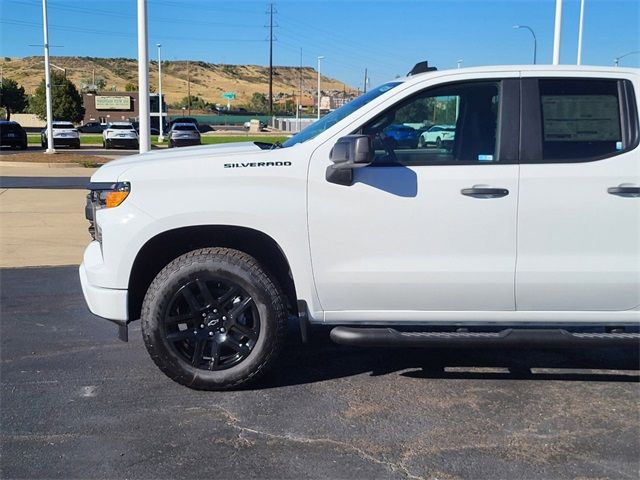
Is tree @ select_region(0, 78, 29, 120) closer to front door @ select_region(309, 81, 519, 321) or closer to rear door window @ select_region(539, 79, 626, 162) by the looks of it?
front door @ select_region(309, 81, 519, 321)

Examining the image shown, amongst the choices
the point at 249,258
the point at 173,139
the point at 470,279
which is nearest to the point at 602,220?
the point at 470,279

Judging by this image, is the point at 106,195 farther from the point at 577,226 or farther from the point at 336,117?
the point at 577,226

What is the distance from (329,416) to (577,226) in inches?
76.2

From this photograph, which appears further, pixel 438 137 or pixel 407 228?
pixel 438 137

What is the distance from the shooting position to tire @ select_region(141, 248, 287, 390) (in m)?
4.54

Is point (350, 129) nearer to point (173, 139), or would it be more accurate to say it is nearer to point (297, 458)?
point (297, 458)

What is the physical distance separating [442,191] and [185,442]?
7.00ft

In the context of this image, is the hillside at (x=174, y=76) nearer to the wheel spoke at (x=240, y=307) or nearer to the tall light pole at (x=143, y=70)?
the tall light pole at (x=143, y=70)

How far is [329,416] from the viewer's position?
14.3 ft

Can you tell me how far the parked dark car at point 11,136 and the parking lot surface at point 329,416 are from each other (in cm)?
3554

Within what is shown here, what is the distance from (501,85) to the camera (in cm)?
465

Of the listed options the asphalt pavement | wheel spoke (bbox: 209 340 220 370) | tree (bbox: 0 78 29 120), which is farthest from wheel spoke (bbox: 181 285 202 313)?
tree (bbox: 0 78 29 120)

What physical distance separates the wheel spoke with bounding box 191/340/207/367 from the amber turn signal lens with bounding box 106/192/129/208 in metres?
1.03

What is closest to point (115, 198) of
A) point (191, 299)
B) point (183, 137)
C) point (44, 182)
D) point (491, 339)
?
point (191, 299)
